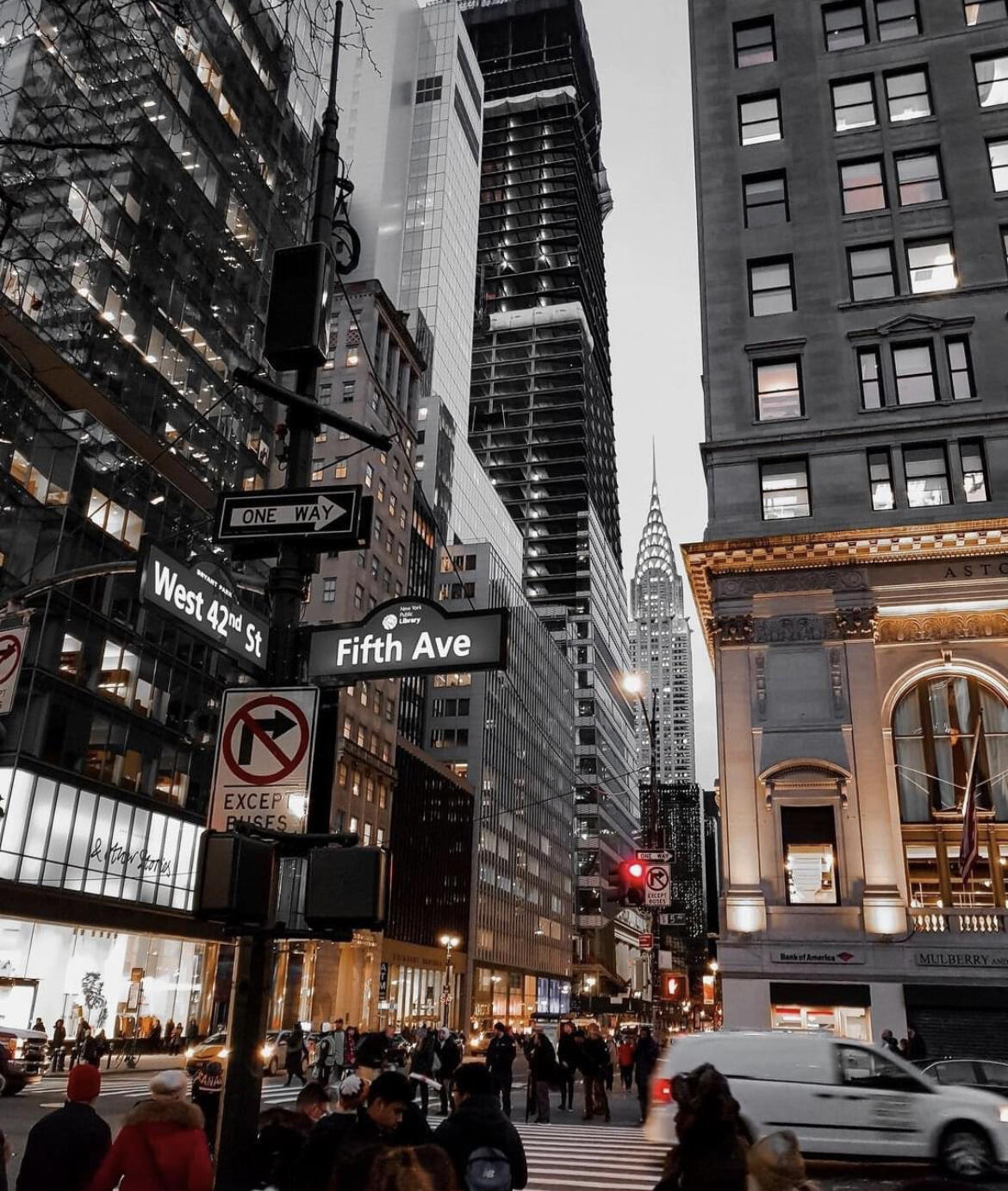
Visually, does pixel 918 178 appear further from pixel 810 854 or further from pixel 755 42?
pixel 810 854

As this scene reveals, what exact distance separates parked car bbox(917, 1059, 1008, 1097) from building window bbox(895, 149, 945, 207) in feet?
103

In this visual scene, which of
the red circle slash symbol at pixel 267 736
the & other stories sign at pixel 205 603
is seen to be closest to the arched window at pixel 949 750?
the & other stories sign at pixel 205 603

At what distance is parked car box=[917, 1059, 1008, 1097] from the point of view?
16641 millimetres

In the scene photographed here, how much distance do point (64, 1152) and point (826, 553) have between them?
3187 centimetres

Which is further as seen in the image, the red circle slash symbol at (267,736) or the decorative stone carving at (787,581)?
the decorative stone carving at (787,581)

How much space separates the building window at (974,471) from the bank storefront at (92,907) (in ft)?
107

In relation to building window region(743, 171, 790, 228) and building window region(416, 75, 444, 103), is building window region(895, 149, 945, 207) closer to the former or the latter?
building window region(743, 171, 790, 228)

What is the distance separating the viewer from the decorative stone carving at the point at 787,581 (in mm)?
34781

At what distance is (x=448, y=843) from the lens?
95.6m

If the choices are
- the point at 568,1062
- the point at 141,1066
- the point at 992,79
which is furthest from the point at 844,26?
the point at 141,1066

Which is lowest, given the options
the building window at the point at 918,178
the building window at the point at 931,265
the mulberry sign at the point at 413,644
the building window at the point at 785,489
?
the mulberry sign at the point at 413,644

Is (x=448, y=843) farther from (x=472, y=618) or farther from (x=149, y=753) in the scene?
(x=472, y=618)

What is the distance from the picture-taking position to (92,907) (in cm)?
4044

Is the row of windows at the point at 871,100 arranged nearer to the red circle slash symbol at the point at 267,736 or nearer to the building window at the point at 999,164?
the building window at the point at 999,164
